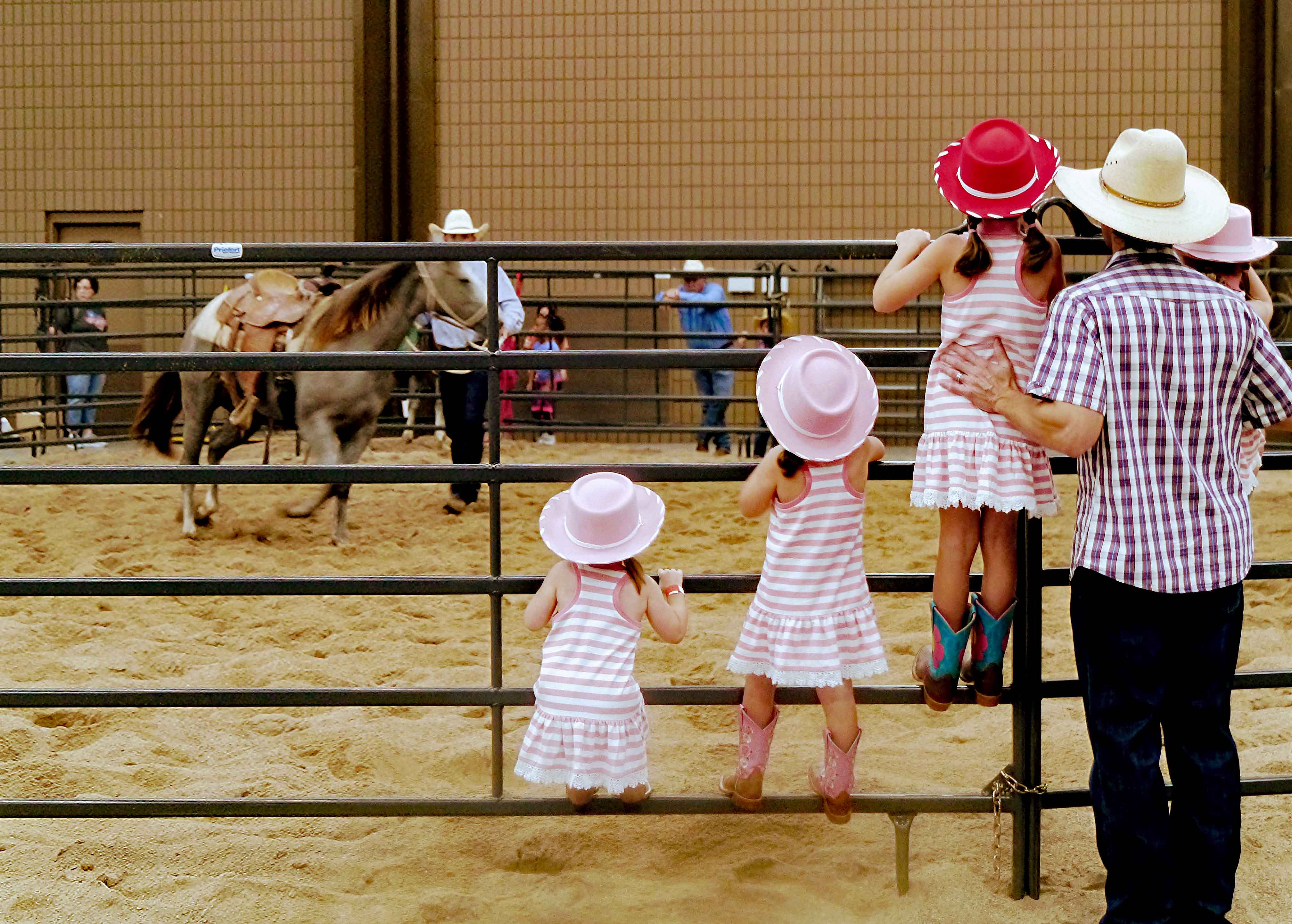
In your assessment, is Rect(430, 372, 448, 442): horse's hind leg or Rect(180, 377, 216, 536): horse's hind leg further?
Rect(430, 372, 448, 442): horse's hind leg

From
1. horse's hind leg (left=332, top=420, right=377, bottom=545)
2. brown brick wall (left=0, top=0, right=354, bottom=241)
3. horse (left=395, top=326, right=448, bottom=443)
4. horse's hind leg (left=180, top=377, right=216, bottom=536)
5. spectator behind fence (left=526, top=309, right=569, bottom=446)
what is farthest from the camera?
brown brick wall (left=0, top=0, right=354, bottom=241)

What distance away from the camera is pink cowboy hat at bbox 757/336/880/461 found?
91.8 inches

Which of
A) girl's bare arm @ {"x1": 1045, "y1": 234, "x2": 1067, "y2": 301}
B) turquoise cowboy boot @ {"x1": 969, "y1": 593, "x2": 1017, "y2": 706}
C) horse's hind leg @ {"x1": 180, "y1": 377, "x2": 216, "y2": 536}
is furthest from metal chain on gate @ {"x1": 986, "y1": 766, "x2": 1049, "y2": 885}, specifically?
horse's hind leg @ {"x1": 180, "y1": 377, "x2": 216, "y2": 536}

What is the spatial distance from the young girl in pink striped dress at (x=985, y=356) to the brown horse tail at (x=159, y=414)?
5.64 metres

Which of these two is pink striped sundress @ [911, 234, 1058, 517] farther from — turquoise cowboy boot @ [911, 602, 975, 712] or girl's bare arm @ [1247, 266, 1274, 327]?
girl's bare arm @ [1247, 266, 1274, 327]

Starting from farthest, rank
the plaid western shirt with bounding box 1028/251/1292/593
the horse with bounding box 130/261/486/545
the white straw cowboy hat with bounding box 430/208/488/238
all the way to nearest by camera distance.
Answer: the white straw cowboy hat with bounding box 430/208/488/238
the horse with bounding box 130/261/486/545
the plaid western shirt with bounding box 1028/251/1292/593

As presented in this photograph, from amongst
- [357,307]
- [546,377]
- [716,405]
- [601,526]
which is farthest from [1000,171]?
[546,377]

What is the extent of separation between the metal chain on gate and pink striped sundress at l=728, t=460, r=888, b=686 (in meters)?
0.45

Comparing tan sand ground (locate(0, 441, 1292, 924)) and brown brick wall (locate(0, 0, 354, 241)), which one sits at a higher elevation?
brown brick wall (locate(0, 0, 354, 241))

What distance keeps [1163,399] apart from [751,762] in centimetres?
108

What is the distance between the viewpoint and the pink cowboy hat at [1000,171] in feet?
7.46

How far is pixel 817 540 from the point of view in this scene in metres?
2.39

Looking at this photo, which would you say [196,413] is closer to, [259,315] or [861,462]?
[259,315]

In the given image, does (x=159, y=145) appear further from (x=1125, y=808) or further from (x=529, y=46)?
(x=1125, y=808)
